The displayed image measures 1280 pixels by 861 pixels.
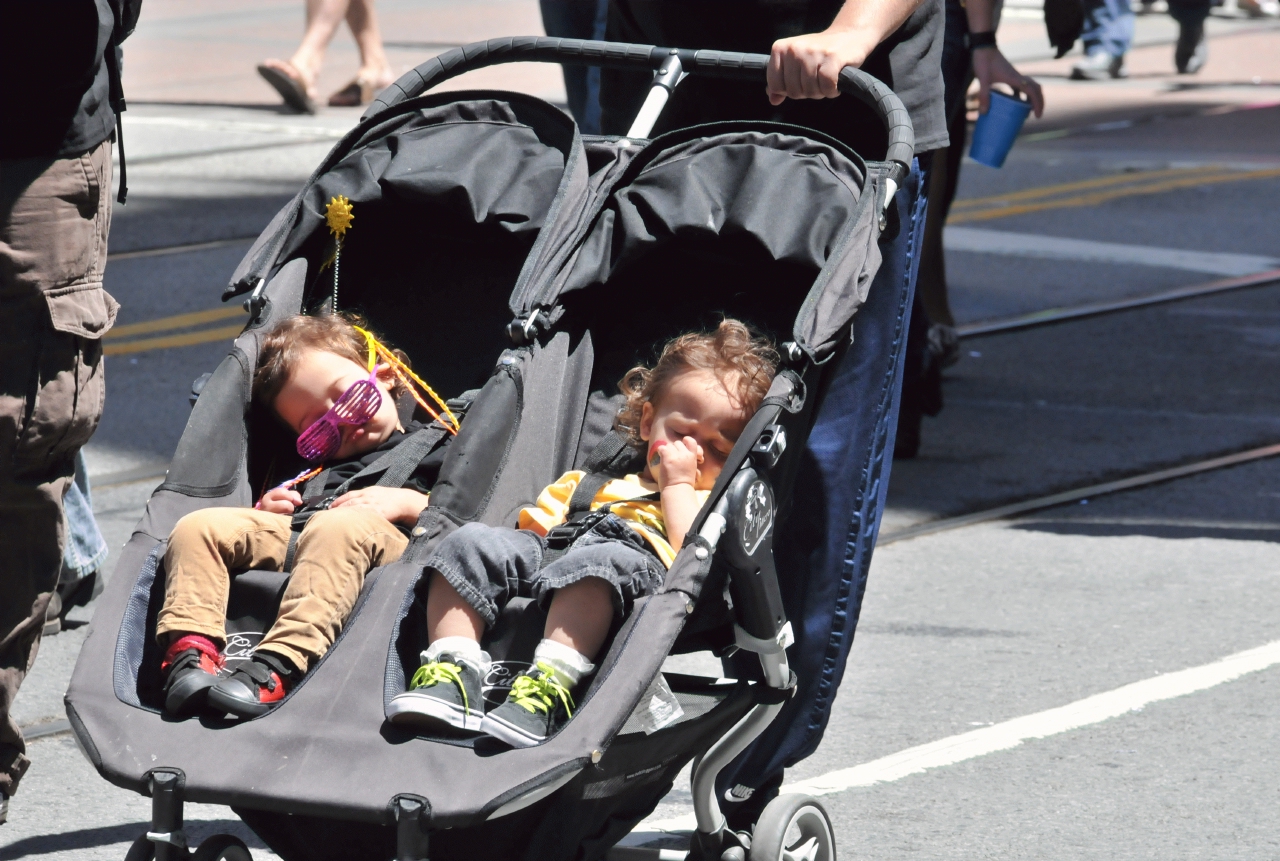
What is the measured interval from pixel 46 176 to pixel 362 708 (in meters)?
1.41

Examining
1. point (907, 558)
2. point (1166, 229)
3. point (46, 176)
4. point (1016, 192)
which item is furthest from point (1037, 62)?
point (46, 176)

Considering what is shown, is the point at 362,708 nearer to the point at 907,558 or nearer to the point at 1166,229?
the point at 907,558

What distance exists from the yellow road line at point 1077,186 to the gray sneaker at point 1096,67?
15.3 ft

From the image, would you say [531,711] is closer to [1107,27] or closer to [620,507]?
[620,507]

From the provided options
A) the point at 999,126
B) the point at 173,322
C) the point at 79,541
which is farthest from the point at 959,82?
the point at 173,322

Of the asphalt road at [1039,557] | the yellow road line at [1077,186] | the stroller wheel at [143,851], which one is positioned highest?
the stroller wheel at [143,851]

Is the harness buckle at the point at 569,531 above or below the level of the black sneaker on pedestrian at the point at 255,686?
above

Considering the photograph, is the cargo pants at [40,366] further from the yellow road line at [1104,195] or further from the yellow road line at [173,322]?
the yellow road line at [1104,195]

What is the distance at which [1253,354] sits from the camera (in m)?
8.13

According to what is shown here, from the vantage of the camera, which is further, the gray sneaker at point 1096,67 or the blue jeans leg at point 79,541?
the gray sneaker at point 1096,67

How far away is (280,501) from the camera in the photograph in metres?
3.40

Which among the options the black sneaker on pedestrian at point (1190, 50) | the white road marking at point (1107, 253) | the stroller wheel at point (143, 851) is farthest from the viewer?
the black sneaker on pedestrian at point (1190, 50)

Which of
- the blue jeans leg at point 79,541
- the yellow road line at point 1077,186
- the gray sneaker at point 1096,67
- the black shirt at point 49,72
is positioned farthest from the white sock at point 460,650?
the gray sneaker at point 1096,67

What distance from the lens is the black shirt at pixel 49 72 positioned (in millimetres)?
3609
